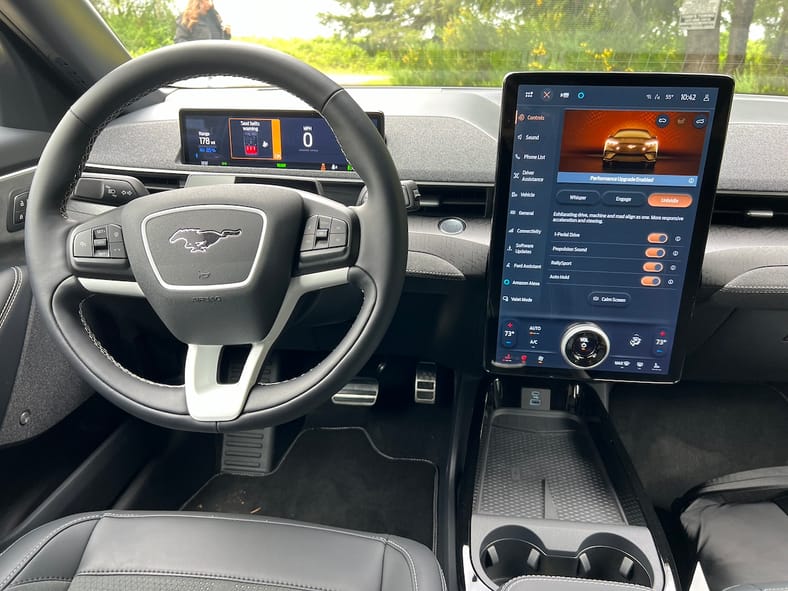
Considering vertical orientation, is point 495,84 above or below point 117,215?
above

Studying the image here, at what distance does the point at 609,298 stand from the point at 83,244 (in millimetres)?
837

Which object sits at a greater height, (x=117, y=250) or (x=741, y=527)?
(x=117, y=250)

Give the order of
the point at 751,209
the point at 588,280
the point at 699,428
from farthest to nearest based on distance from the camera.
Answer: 1. the point at 699,428
2. the point at 751,209
3. the point at 588,280

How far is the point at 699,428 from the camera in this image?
5.93ft

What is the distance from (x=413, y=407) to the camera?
1.85m

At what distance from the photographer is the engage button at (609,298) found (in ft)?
3.67

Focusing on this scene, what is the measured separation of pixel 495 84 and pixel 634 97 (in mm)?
501

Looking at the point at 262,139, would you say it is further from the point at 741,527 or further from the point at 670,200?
the point at 741,527

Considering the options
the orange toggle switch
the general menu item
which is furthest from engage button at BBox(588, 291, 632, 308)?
the orange toggle switch

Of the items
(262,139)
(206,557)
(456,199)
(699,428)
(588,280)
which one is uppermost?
(262,139)

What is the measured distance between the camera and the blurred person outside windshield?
127 cm

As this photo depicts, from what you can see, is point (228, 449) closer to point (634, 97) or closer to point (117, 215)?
point (117, 215)

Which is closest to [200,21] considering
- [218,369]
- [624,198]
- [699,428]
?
[218,369]

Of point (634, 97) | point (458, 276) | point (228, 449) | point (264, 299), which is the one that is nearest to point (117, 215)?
point (264, 299)
